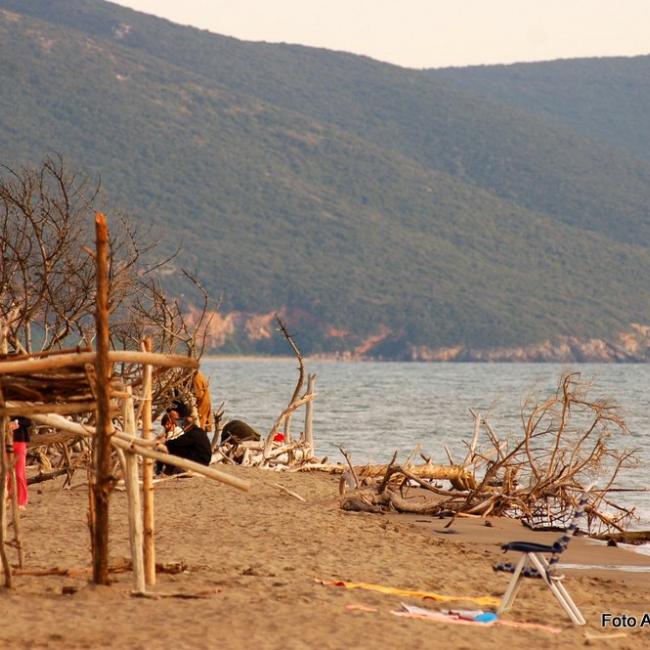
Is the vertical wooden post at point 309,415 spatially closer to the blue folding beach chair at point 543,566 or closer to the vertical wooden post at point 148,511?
the vertical wooden post at point 148,511

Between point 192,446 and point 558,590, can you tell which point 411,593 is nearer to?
point 558,590

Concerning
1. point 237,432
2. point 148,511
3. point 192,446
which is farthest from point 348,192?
point 148,511

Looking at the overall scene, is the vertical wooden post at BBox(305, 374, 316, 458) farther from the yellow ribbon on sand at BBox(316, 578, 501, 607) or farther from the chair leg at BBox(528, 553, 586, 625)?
the chair leg at BBox(528, 553, 586, 625)

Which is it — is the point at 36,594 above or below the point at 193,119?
below

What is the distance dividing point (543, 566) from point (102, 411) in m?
2.69

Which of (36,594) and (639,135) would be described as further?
(639,135)

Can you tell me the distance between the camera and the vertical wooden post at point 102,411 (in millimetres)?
8664

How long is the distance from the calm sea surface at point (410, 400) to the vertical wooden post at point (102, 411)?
777 cm

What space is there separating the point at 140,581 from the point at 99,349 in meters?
1.47

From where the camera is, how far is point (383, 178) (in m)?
130

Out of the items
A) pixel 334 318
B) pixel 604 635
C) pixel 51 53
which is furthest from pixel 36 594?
pixel 51 53

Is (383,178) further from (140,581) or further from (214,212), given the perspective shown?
(140,581)

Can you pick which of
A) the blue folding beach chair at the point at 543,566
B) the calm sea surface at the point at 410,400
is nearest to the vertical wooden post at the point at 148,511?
the blue folding beach chair at the point at 543,566

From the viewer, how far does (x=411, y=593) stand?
9.95 meters
